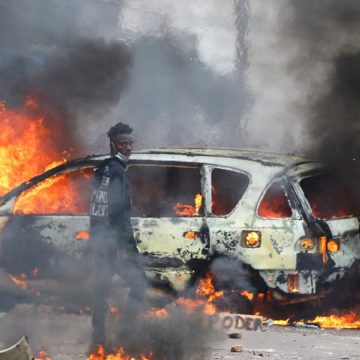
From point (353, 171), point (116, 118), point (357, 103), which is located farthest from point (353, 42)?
point (116, 118)

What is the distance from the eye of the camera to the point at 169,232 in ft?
20.2

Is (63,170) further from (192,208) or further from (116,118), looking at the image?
(116,118)

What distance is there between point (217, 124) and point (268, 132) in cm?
205

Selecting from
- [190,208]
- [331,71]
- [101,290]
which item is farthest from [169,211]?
[331,71]

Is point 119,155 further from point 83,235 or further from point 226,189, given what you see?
point 226,189

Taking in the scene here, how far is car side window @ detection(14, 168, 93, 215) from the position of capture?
651 cm

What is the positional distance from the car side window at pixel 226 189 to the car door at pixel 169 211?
0.16 m

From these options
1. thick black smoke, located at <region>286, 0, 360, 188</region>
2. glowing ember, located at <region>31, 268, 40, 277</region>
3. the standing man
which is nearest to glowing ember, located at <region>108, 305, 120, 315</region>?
the standing man

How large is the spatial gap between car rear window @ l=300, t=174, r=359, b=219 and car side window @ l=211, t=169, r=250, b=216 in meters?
0.61

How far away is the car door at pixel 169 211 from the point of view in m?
6.12

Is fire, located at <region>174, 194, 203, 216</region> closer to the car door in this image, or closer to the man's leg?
the car door

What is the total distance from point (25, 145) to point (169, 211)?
3794 millimetres

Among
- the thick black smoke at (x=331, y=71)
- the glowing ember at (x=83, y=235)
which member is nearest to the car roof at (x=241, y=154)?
the thick black smoke at (x=331, y=71)

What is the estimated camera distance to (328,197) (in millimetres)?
6520
